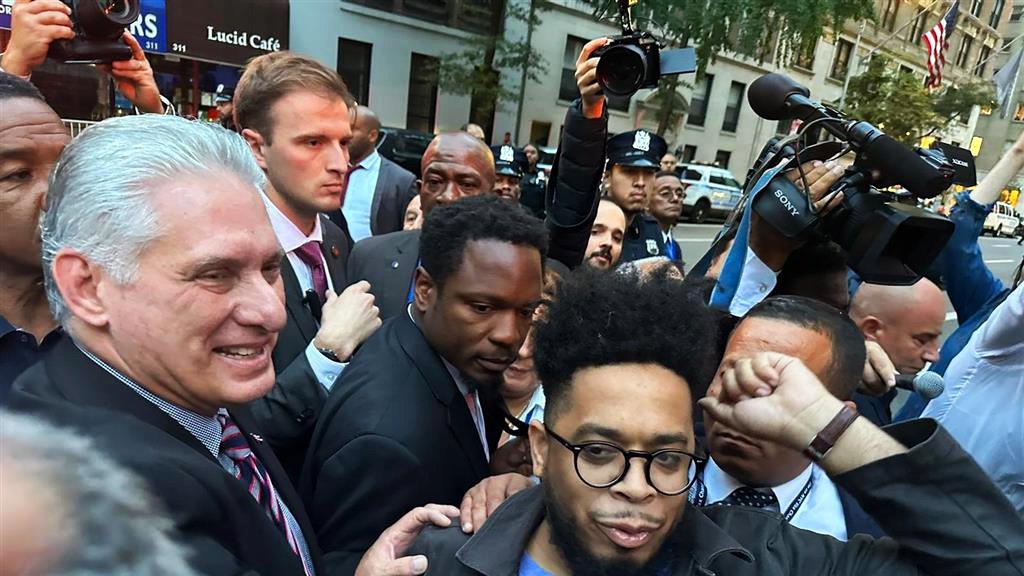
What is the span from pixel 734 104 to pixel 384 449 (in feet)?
97.0

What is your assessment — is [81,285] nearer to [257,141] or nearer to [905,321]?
[257,141]

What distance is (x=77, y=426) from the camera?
777 mm

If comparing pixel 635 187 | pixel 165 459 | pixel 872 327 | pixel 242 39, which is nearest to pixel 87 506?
pixel 165 459

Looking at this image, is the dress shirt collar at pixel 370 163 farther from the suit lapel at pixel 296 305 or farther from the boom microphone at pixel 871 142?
the boom microphone at pixel 871 142

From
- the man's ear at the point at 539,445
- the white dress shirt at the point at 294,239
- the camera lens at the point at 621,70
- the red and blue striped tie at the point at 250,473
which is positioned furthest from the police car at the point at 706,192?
the red and blue striped tie at the point at 250,473

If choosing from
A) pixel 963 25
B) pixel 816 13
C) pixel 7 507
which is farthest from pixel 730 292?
pixel 963 25

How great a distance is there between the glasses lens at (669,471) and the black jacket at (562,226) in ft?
5.27

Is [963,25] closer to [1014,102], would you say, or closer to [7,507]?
[1014,102]

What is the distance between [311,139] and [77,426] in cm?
197

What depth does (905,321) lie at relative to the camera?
2980mm

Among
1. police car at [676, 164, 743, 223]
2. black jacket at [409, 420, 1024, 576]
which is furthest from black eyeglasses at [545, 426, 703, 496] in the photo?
police car at [676, 164, 743, 223]

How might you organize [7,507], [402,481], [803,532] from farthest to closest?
[402,481], [803,532], [7,507]

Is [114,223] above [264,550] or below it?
above

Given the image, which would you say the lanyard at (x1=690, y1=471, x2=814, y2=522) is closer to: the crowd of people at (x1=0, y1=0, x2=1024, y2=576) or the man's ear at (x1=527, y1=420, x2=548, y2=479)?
the crowd of people at (x1=0, y1=0, x2=1024, y2=576)
